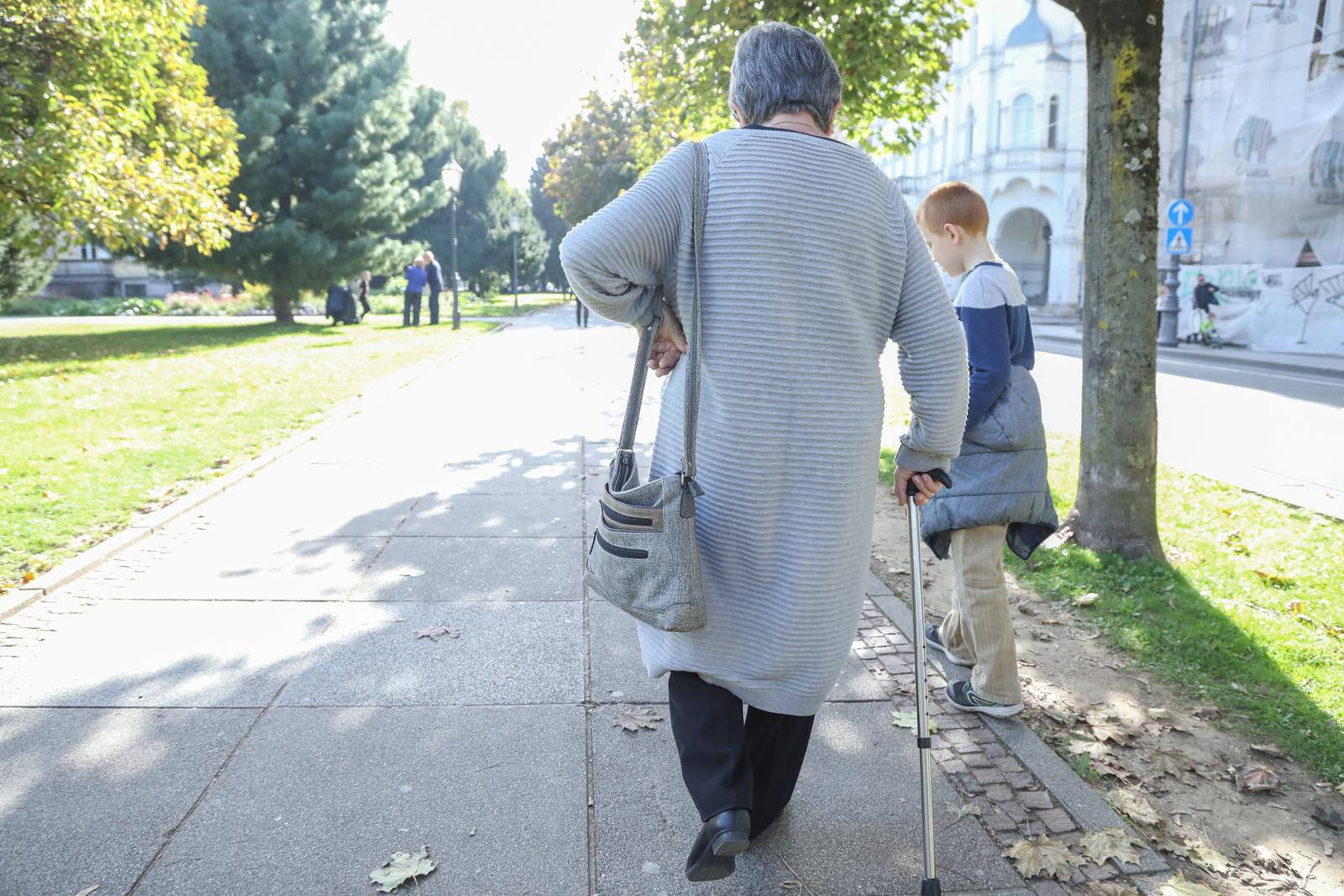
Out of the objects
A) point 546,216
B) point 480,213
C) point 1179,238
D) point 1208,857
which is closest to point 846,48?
point 1208,857

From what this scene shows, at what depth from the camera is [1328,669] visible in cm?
404

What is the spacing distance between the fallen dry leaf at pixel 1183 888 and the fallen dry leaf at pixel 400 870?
76.6 inches

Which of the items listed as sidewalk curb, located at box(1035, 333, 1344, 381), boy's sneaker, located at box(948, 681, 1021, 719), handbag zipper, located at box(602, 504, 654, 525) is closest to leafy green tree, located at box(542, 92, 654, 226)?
sidewalk curb, located at box(1035, 333, 1344, 381)

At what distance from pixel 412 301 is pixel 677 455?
25131mm

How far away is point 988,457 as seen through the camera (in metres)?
3.44

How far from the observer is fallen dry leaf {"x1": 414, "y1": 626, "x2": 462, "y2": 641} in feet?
14.2

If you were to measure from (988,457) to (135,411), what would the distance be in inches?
371

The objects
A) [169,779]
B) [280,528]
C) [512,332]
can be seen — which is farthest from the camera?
[512,332]

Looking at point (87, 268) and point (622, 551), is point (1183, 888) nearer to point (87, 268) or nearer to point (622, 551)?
point (622, 551)

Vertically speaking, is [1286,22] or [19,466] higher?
[1286,22]

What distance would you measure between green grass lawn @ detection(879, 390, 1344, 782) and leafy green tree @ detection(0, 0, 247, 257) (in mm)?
12736

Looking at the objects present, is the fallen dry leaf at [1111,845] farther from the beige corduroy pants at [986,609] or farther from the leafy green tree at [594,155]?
the leafy green tree at [594,155]

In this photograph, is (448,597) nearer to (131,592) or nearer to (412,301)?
(131,592)

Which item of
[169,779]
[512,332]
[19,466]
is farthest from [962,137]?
[169,779]
